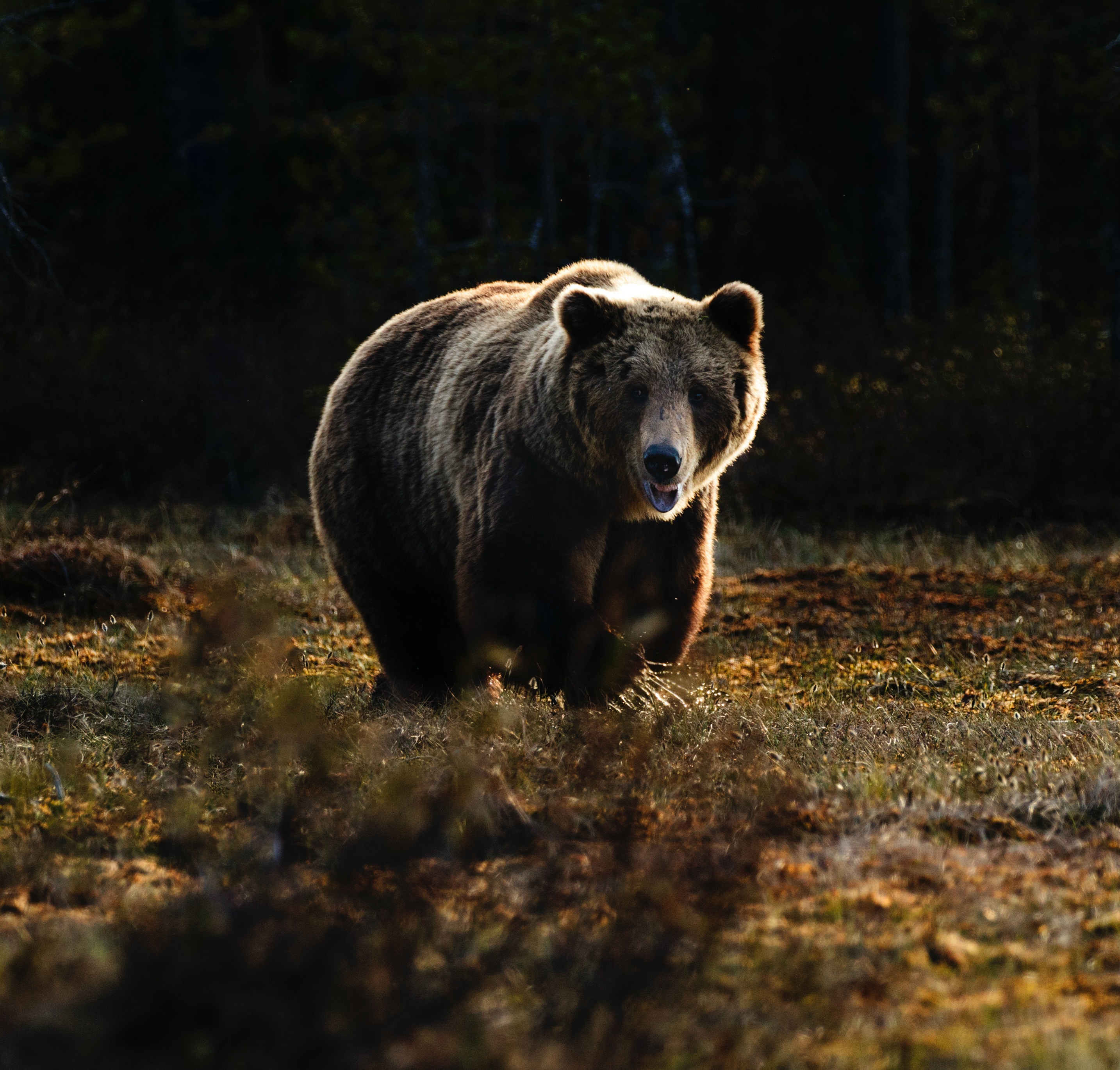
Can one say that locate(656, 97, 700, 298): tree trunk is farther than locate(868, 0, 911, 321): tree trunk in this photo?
No

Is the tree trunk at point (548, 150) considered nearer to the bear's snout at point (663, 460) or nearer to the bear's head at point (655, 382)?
the bear's head at point (655, 382)

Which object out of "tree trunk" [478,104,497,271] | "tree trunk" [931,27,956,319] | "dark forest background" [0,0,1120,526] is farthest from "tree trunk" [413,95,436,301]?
"tree trunk" [931,27,956,319]

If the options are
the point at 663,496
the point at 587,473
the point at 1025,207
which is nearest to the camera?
the point at 663,496

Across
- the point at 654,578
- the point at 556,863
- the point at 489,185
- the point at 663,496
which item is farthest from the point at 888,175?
the point at 556,863

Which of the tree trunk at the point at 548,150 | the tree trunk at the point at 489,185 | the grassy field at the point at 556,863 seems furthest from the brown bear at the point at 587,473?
the tree trunk at the point at 548,150

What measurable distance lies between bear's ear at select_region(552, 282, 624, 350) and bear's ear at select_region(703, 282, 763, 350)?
34 centimetres

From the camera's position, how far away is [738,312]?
180 inches

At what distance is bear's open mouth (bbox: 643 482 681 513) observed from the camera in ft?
13.8

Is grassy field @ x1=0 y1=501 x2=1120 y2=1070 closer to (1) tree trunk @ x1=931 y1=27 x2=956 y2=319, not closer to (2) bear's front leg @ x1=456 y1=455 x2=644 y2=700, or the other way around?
(2) bear's front leg @ x1=456 y1=455 x2=644 y2=700

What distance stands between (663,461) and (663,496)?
0.65 feet

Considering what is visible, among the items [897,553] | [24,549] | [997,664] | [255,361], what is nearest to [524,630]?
[997,664]

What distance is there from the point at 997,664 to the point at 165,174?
15.6 meters

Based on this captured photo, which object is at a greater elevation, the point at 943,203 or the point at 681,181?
the point at 681,181

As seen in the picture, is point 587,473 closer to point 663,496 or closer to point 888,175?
point 663,496
